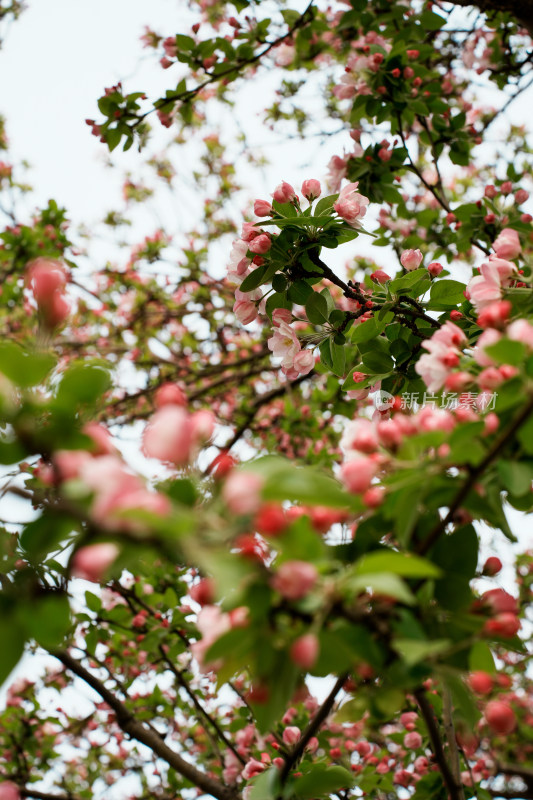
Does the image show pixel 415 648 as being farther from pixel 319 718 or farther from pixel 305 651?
pixel 319 718

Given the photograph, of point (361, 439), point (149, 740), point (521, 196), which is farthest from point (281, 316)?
point (521, 196)

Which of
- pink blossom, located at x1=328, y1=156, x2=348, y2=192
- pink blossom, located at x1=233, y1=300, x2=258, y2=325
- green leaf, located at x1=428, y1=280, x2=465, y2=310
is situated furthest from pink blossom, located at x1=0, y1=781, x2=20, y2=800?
pink blossom, located at x1=328, y1=156, x2=348, y2=192

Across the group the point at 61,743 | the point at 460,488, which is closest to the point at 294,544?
the point at 460,488

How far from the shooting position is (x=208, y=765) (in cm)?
322

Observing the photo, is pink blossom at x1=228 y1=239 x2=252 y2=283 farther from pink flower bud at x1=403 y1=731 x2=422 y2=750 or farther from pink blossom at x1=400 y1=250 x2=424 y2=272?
pink flower bud at x1=403 y1=731 x2=422 y2=750

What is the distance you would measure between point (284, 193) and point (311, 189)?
0.28 feet

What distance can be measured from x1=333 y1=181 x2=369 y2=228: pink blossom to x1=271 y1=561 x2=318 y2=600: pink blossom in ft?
3.33

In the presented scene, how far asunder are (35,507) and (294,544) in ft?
1.09

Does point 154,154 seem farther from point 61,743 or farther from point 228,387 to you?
point 61,743

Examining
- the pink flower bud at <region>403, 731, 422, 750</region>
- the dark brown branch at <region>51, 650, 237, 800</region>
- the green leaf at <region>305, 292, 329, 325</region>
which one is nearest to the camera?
the green leaf at <region>305, 292, 329, 325</region>

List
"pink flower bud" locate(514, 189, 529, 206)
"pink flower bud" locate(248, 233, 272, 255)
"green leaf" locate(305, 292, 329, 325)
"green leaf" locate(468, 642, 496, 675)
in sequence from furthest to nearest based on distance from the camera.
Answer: "pink flower bud" locate(514, 189, 529, 206) < "green leaf" locate(305, 292, 329, 325) < "pink flower bud" locate(248, 233, 272, 255) < "green leaf" locate(468, 642, 496, 675)

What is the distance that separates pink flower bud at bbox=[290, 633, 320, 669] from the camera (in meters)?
0.53

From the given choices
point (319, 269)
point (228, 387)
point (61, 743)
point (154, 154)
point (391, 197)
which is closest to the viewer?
point (319, 269)

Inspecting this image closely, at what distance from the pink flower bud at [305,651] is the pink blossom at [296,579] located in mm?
38
